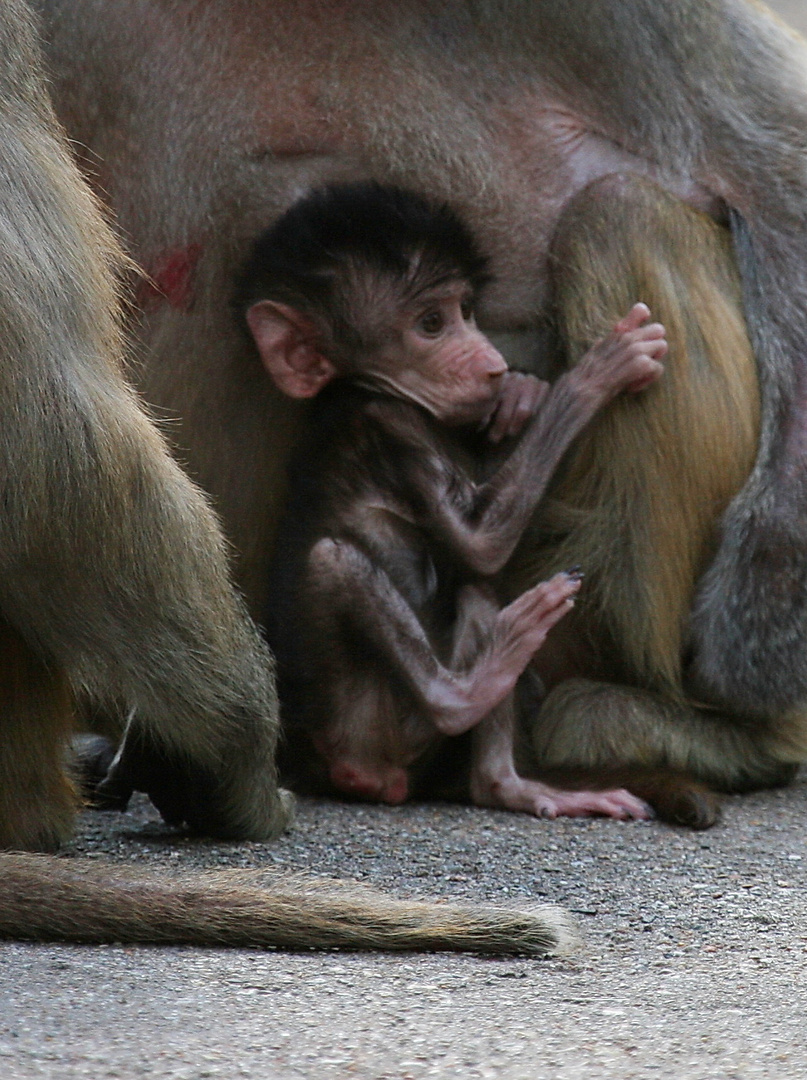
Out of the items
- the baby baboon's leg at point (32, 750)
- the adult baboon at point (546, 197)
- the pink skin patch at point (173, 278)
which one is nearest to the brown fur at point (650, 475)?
the adult baboon at point (546, 197)

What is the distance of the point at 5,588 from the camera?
95.2 inches

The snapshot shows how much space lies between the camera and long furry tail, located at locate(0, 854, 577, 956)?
7.52 ft

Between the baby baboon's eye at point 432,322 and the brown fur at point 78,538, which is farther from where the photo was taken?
the baby baboon's eye at point 432,322

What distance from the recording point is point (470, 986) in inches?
84.1

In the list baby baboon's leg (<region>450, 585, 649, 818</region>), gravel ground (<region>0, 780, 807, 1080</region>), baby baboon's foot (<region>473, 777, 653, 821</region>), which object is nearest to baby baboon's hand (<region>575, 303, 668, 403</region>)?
baby baboon's leg (<region>450, 585, 649, 818</region>)

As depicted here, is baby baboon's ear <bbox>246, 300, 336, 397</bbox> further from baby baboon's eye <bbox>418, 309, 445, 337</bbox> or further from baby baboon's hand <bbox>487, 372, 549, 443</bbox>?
baby baboon's hand <bbox>487, 372, 549, 443</bbox>

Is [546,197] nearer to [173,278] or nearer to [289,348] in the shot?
[289,348]

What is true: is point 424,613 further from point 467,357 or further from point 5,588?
point 5,588

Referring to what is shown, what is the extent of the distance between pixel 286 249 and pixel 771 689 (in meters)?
1.19

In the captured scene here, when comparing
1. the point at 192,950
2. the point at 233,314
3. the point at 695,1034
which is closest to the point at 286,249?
the point at 233,314

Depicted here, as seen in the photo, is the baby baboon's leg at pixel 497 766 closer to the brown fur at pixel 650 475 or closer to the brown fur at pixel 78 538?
the brown fur at pixel 650 475

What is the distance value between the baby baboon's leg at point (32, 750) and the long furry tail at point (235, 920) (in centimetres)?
Result: 32

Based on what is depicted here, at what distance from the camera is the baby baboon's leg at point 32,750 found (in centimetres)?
257

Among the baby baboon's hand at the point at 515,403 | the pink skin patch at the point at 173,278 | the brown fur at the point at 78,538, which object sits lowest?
the brown fur at the point at 78,538
